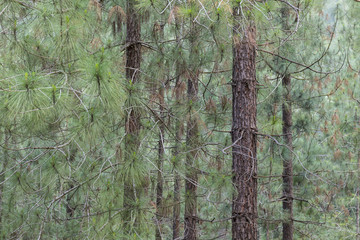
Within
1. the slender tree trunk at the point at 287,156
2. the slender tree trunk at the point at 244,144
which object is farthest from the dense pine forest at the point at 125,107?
the slender tree trunk at the point at 287,156

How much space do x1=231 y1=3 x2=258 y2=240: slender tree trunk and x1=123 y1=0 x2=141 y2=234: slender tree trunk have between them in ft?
3.26

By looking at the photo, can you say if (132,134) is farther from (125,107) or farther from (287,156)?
(287,156)

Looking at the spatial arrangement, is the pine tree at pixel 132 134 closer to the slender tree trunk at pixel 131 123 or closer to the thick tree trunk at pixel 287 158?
the slender tree trunk at pixel 131 123

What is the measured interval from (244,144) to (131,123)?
114cm

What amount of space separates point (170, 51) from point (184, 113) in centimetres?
87

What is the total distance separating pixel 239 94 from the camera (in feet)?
14.3

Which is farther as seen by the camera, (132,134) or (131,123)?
(131,123)

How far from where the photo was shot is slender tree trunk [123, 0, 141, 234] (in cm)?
364

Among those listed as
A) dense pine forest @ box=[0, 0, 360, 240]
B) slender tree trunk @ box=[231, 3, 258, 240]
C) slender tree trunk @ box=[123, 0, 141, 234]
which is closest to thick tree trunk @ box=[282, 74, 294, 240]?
dense pine forest @ box=[0, 0, 360, 240]

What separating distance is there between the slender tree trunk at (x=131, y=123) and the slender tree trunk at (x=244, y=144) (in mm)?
993

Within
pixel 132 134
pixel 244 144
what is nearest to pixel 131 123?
pixel 132 134

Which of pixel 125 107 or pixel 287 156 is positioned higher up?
pixel 125 107

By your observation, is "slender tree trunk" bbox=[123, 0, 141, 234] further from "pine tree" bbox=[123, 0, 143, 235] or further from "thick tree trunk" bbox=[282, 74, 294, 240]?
"thick tree trunk" bbox=[282, 74, 294, 240]

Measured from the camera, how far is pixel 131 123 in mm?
4277
